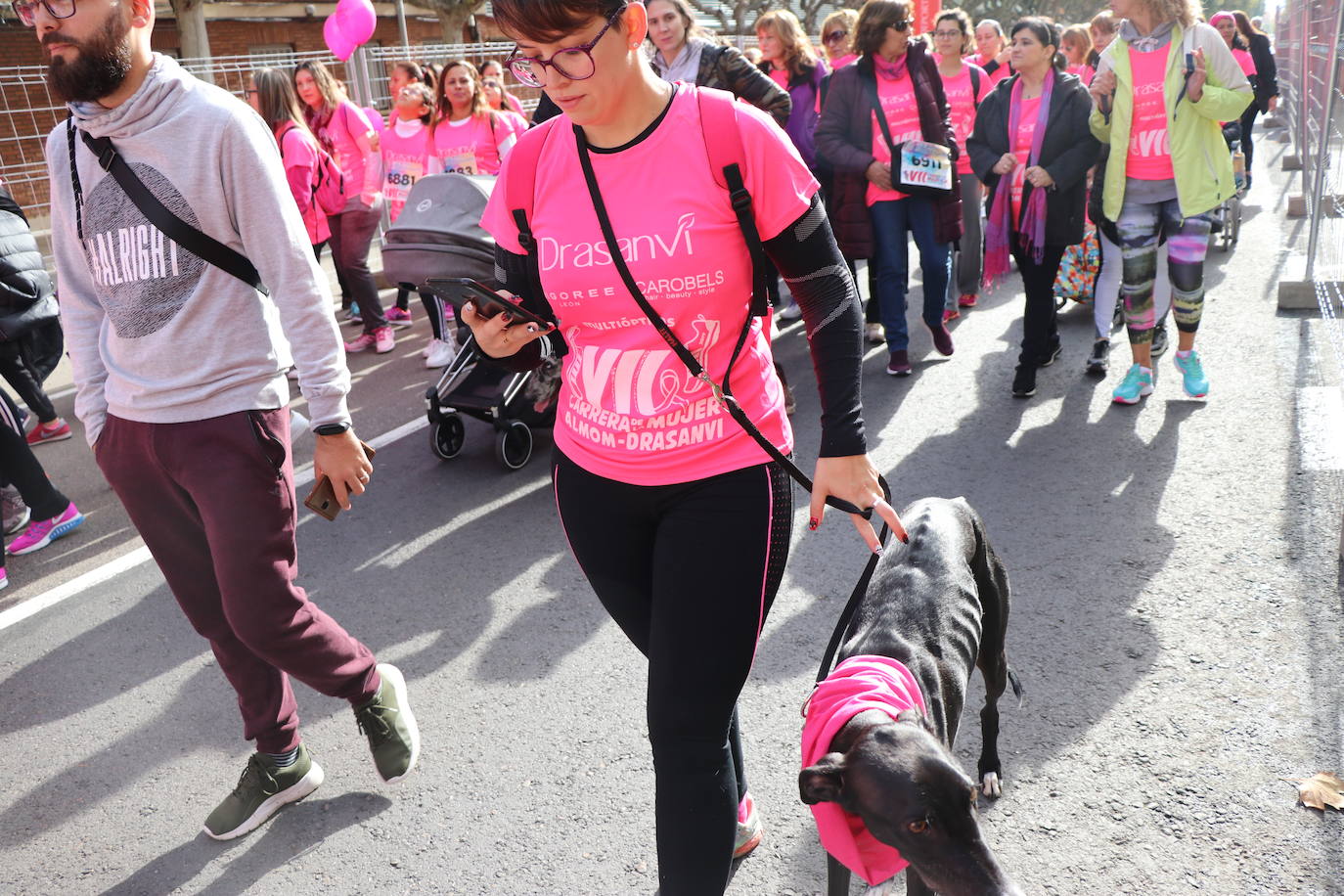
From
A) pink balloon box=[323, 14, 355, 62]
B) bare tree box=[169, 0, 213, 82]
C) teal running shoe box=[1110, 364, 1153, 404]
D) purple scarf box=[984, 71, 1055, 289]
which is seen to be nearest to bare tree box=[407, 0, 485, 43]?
bare tree box=[169, 0, 213, 82]

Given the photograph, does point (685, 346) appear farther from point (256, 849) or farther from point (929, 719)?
point (256, 849)

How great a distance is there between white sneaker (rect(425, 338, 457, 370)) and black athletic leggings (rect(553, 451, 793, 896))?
19.8ft

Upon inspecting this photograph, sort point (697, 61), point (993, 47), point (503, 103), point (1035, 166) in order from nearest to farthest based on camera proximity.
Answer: point (697, 61)
point (1035, 166)
point (503, 103)
point (993, 47)

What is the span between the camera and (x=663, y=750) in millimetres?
2133

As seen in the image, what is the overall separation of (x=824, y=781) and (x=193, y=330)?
187 centimetres

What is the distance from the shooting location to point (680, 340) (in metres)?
2.12

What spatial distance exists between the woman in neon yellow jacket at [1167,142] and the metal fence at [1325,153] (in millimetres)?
879

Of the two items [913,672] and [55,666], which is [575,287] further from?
[55,666]

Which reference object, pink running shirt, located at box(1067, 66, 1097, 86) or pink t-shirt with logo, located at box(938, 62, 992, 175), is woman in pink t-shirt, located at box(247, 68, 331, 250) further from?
pink running shirt, located at box(1067, 66, 1097, 86)

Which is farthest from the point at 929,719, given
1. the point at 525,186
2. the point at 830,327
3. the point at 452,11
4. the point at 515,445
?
the point at 452,11

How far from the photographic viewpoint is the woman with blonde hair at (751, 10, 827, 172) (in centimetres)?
744

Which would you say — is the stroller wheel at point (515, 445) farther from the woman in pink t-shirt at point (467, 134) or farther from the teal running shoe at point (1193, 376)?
the teal running shoe at point (1193, 376)

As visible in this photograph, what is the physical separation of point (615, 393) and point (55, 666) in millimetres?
3182

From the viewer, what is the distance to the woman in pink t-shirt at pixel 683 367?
2.07 metres
